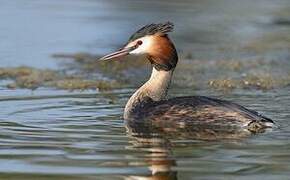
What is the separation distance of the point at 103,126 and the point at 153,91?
3.38ft

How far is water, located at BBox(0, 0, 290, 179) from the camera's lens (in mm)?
7660

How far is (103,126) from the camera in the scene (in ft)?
31.4

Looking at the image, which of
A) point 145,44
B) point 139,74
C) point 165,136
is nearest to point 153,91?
point 145,44

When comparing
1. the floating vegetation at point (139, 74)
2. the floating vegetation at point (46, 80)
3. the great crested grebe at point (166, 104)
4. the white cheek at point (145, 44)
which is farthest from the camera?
the floating vegetation at point (139, 74)

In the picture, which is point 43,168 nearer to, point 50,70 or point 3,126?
point 3,126

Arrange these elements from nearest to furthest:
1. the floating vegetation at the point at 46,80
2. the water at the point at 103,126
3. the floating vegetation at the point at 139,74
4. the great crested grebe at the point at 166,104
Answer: the water at the point at 103,126 < the great crested grebe at the point at 166,104 < the floating vegetation at the point at 46,80 < the floating vegetation at the point at 139,74

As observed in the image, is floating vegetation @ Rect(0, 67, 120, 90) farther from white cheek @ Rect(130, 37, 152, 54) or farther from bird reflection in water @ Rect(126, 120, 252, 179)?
bird reflection in water @ Rect(126, 120, 252, 179)

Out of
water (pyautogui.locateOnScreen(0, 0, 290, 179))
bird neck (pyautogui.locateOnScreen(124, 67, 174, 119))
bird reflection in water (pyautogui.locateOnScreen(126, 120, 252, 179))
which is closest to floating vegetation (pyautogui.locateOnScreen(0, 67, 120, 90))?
water (pyautogui.locateOnScreen(0, 0, 290, 179))

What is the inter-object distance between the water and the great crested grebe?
0.85 ft

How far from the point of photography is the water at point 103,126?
25.1ft

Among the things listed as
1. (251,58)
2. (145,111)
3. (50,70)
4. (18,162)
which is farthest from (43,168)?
(251,58)

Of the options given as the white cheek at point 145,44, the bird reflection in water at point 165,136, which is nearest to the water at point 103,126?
the bird reflection in water at point 165,136

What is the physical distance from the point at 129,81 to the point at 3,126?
3593 millimetres

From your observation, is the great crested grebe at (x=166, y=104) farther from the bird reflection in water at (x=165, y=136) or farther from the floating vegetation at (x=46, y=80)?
the floating vegetation at (x=46, y=80)
